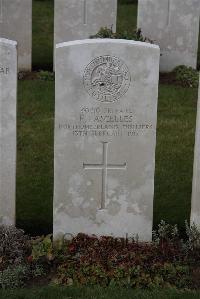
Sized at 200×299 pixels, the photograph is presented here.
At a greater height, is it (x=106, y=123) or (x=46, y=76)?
(x=46, y=76)

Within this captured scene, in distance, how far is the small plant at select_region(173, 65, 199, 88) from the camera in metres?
13.7

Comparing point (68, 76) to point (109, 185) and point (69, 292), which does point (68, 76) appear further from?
point (69, 292)

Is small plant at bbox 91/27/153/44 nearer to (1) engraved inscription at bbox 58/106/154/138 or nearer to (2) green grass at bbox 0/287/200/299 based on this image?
(1) engraved inscription at bbox 58/106/154/138

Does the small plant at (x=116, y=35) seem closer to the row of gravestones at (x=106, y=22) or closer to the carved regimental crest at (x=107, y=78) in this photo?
the row of gravestones at (x=106, y=22)

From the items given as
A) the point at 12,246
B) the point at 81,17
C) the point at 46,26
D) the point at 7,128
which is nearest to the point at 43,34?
the point at 46,26

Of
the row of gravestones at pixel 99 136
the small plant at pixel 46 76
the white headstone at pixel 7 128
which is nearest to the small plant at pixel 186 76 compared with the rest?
the small plant at pixel 46 76

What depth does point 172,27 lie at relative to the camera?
14.4 m

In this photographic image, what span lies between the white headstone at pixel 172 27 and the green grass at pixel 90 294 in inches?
318

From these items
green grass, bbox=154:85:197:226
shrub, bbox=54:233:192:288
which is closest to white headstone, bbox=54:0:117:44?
green grass, bbox=154:85:197:226

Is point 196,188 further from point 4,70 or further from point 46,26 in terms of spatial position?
point 46,26

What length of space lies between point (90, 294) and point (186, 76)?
7660 mm

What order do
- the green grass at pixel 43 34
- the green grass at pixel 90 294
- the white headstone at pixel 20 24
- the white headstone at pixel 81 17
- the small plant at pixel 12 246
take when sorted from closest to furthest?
the green grass at pixel 90 294 → the small plant at pixel 12 246 → the white headstone at pixel 81 17 → the white headstone at pixel 20 24 → the green grass at pixel 43 34

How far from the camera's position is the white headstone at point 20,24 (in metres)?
14.3

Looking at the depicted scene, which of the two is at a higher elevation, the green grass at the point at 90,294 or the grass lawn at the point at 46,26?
the grass lawn at the point at 46,26
